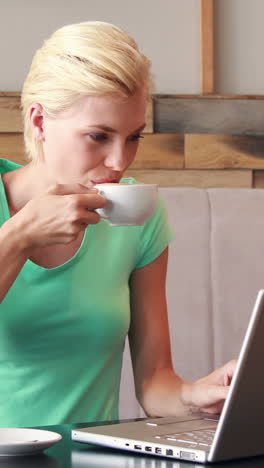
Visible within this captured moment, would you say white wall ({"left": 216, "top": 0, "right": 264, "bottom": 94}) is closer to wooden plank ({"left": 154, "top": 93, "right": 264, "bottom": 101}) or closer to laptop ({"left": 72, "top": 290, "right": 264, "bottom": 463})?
wooden plank ({"left": 154, "top": 93, "right": 264, "bottom": 101})

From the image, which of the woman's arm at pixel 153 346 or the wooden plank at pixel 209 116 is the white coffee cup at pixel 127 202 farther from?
the wooden plank at pixel 209 116

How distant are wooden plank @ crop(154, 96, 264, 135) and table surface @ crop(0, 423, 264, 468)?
168 centimetres

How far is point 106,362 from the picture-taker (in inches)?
55.8

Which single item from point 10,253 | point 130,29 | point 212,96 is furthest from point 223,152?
point 10,253

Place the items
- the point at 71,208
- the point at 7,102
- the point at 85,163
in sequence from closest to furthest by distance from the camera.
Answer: the point at 71,208, the point at 85,163, the point at 7,102

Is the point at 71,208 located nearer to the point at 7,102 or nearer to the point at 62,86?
the point at 62,86

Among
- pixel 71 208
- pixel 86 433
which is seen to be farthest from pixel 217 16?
pixel 86 433

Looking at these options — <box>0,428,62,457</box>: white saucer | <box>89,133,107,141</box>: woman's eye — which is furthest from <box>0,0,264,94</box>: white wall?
<box>0,428,62,457</box>: white saucer

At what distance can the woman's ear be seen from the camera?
1331 millimetres

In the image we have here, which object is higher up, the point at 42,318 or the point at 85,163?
the point at 85,163

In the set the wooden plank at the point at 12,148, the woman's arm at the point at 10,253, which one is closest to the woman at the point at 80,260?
the woman's arm at the point at 10,253

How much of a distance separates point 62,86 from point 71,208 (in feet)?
0.90

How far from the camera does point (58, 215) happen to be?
Result: 3.66 feet

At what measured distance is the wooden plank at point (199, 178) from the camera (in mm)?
2490
